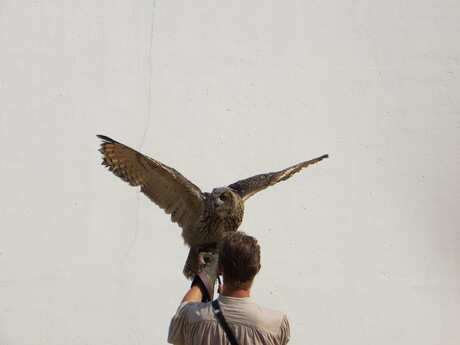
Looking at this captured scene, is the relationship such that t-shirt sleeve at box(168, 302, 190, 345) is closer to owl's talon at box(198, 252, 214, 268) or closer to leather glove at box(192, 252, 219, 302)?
leather glove at box(192, 252, 219, 302)

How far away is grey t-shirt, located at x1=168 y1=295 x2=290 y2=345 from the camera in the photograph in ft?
6.51

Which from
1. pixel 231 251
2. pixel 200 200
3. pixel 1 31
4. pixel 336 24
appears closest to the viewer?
pixel 231 251

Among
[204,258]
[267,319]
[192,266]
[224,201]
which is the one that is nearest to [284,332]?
[267,319]

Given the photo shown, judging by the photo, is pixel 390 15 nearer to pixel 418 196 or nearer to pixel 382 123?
pixel 382 123

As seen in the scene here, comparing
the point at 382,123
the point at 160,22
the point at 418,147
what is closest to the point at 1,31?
the point at 160,22

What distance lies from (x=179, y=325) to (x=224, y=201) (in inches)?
56.2

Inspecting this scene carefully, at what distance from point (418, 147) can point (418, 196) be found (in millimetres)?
383

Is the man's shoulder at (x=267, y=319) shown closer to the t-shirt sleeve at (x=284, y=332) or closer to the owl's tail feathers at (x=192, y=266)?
the t-shirt sleeve at (x=284, y=332)

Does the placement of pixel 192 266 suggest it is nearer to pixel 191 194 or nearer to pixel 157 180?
pixel 191 194

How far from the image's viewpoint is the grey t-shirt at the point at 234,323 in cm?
199

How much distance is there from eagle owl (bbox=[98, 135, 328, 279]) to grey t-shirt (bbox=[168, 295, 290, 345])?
4.57ft

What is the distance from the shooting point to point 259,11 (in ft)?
17.0

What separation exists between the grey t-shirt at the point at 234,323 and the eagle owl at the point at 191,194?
1394 mm

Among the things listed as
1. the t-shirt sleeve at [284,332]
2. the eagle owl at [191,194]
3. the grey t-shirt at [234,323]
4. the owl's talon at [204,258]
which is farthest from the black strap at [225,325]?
the eagle owl at [191,194]
